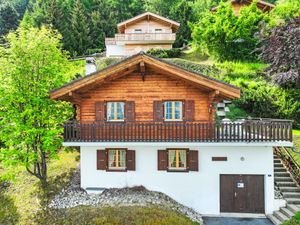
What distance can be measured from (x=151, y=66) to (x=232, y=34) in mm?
25403

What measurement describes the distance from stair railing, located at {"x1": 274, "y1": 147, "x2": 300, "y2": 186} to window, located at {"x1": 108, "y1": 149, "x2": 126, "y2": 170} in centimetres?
960

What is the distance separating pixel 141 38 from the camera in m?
43.9

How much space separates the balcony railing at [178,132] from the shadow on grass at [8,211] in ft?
14.8

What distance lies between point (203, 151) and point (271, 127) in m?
3.52

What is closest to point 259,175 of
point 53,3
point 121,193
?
point 121,193

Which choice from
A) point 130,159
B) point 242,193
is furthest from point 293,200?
point 130,159

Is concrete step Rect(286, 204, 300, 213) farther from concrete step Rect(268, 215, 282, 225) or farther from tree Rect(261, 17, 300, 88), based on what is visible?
tree Rect(261, 17, 300, 88)

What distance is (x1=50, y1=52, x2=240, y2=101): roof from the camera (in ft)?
49.0

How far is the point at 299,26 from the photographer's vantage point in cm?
2378

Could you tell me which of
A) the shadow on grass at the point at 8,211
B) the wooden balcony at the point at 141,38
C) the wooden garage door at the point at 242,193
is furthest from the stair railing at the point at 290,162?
the wooden balcony at the point at 141,38

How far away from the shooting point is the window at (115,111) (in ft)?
53.4

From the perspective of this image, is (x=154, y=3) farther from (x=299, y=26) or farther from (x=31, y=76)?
(x=31, y=76)

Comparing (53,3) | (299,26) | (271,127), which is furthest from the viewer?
(53,3)

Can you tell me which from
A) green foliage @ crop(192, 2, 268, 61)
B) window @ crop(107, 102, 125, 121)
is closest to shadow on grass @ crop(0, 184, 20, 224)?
window @ crop(107, 102, 125, 121)
